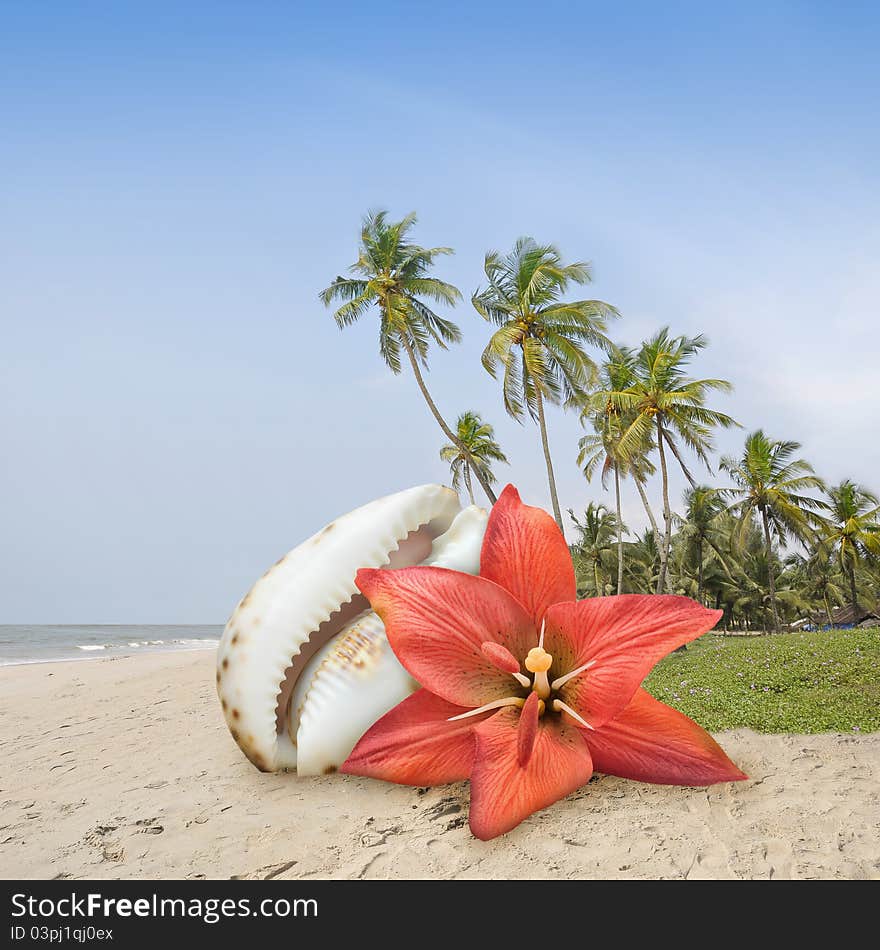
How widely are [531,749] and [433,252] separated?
2127 centimetres

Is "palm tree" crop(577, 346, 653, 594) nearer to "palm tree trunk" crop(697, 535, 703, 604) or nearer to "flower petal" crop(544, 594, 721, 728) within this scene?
"palm tree trunk" crop(697, 535, 703, 604)

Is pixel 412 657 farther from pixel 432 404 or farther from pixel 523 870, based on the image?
pixel 432 404

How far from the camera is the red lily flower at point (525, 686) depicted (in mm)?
1514

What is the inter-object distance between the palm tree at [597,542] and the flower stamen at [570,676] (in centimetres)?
3375

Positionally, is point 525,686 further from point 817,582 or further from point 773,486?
point 817,582

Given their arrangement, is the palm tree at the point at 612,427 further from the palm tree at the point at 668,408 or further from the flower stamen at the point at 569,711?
the flower stamen at the point at 569,711

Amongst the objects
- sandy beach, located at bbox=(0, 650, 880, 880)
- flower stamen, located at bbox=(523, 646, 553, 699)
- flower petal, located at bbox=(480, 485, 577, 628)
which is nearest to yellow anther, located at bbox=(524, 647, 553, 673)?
flower stamen, located at bbox=(523, 646, 553, 699)

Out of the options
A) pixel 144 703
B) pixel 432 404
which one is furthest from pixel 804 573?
pixel 144 703

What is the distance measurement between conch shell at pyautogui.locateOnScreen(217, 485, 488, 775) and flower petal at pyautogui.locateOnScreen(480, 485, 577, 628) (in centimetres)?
33

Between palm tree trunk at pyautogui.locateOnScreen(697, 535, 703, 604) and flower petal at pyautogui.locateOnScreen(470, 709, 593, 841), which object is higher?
flower petal at pyautogui.locateOnScreen(470, 709, 593, 841)

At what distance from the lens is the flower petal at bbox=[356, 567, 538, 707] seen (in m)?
1.67

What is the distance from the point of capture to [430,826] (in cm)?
168

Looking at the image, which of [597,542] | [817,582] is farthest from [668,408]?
[817,582]
